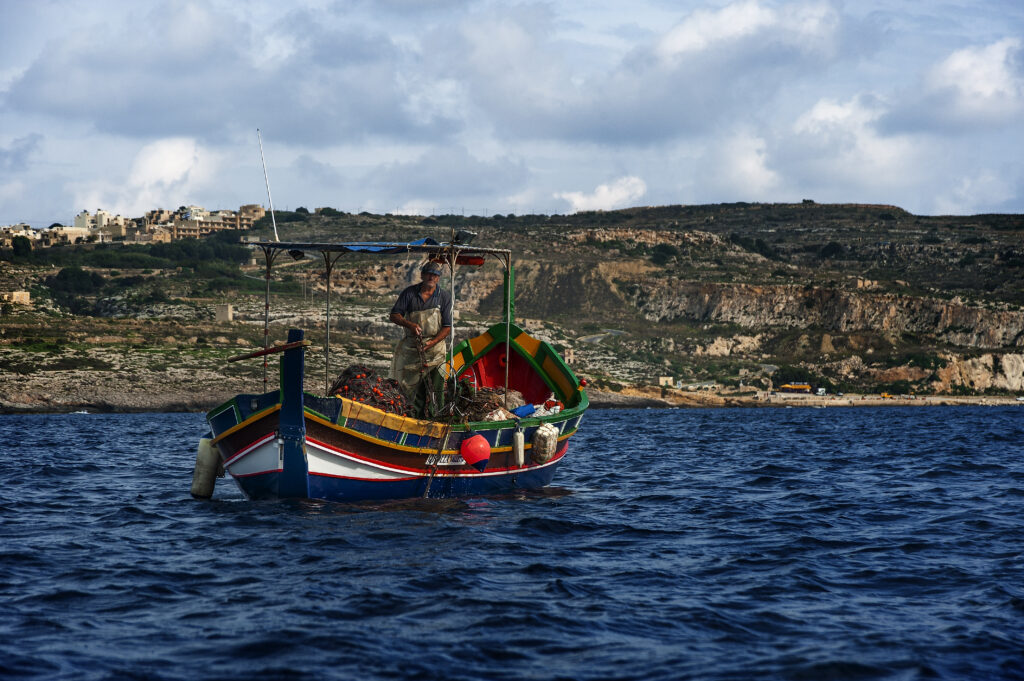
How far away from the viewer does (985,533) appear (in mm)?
16922

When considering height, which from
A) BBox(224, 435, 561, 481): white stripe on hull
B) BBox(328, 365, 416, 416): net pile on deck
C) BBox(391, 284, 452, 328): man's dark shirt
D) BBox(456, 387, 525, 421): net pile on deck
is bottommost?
BBox(224, 435, 561, 481): white stripe on hull

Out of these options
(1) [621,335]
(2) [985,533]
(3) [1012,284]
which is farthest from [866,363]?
(2) [985,533]

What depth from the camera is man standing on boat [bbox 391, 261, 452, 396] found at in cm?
1956

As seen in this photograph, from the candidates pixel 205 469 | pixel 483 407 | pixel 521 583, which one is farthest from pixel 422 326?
pixel 521 583

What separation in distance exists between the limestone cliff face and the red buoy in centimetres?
9794

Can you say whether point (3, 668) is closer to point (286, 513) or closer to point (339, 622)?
point (339, 622)

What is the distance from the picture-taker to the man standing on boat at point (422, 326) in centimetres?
1956

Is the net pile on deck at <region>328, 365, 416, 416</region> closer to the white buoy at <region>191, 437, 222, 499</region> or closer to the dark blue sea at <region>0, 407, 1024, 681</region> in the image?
the dark blue sea at <region>0, 407, 1024, 681</region>

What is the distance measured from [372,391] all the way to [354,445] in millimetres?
1346

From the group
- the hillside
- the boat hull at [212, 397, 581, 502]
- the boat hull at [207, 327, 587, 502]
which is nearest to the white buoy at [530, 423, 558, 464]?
the boat hull at [207, 327, 587, 502]

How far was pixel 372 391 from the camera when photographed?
18.4m

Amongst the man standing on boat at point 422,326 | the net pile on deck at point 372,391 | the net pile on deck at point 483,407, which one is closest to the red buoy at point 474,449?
the net pile on deck at point 483,407

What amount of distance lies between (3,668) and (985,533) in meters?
14.8

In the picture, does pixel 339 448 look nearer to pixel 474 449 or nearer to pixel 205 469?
pixel 474 449
